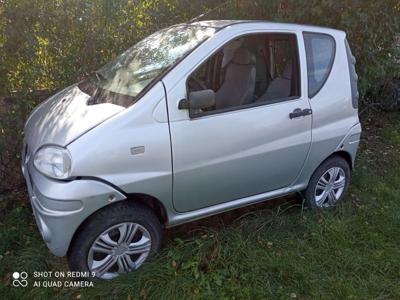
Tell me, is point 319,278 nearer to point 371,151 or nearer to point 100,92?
point 100,92

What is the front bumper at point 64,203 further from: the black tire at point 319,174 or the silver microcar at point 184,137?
the black tire at point 319,174

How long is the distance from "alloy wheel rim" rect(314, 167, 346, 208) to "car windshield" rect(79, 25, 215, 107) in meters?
1.74

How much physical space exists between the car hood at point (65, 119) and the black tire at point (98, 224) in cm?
53

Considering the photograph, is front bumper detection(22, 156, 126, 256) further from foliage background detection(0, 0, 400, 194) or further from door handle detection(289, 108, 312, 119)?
door handle detection(289, 108, 312, 119)

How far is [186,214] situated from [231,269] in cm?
51

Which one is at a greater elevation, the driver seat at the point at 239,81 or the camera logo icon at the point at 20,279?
the driver seat at the point at 239,81

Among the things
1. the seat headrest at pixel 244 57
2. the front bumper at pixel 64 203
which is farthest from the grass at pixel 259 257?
the seat headrest at pixel 244 57

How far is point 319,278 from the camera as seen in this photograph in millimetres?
2900

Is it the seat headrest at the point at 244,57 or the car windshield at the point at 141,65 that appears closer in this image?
the car windshield at the point at 141,65

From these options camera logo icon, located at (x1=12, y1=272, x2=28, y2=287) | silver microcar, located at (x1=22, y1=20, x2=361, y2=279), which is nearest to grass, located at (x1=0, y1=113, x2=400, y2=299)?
camera logo icon, located at (x1=12, y1=272, x2=28, y2=287)

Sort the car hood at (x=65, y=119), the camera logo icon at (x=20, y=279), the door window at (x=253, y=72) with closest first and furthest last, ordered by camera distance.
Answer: the car hood at (x=65, y=119) < the camera logo icon at (x=20, y=279) < the door window at (x=253, y=72)

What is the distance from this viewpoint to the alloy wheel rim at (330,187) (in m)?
3.72

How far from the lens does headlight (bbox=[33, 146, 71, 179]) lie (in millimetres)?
2428

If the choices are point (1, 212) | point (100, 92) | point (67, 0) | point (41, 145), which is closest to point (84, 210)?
point (41, 145)
